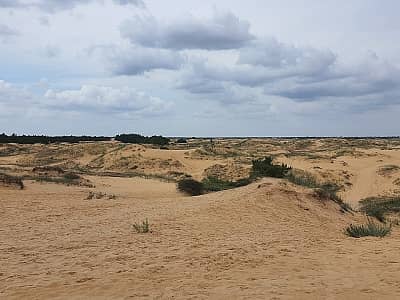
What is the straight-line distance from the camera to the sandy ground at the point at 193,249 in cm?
800

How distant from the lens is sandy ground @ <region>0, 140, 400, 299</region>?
8000 millimetres

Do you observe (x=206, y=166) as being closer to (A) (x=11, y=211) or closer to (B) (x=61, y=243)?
(A) (x=11, y=211)

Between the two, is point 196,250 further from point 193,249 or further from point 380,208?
point 380,208

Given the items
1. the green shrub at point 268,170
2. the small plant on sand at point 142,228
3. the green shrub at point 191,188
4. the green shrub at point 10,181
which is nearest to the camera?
the small plant on sand at point 142,228

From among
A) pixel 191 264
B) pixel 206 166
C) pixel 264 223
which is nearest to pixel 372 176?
pixel 206 166

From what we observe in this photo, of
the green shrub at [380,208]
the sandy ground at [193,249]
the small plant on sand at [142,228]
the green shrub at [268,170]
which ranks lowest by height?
the green shrub at [380,208]

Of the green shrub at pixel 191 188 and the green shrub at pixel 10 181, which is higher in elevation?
the green shrub at pixel 10 181

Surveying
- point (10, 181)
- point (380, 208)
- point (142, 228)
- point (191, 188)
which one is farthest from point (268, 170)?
point (142, 228)

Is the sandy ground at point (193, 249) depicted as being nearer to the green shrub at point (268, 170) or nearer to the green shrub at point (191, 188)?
the green shrub at point (191, 188)

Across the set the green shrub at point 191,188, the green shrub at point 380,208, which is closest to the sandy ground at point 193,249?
the green shrub at point 380,208

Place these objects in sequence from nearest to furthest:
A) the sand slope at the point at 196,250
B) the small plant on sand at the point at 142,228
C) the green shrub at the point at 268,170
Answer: the sand slope at the point at 196,250 → the small plant on sand at the point at 142,228 → the green shrub at the point at 268,170

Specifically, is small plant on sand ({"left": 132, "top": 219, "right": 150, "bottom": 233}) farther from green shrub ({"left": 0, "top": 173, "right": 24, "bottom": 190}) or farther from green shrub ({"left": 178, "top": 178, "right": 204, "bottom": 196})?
green shrub ({"left": 178, "top": 178, "right": 204, "bottom": 196})

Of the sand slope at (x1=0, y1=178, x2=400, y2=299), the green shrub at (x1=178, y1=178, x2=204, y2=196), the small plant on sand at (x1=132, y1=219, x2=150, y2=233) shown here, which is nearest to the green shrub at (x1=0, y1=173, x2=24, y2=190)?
the sand slope at (x1=0, y1=178, x2=400, y2=299)

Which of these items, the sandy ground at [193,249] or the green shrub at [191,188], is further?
the green shrub at [191,188]
